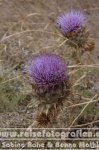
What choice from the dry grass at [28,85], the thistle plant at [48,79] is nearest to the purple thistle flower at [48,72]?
the thistle plant at [48,79]

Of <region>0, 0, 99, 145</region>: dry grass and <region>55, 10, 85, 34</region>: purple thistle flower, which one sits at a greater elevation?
<region>55, 10, 85, 34</region>: purple thistle flower

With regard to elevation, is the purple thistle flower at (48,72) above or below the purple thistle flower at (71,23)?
below

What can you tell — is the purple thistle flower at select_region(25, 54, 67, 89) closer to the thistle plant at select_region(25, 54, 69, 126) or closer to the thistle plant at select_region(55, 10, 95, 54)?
the thistle plant at select_region(25, 54, 69, 126)

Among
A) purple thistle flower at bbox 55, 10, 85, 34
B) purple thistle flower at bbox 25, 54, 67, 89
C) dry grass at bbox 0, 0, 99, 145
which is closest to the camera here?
purple thistle flower at bbox 25, 54, 67, 89

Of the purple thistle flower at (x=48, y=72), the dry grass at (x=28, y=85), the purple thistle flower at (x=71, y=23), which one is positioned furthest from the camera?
the purple thistle flower at (x=71, y=23)

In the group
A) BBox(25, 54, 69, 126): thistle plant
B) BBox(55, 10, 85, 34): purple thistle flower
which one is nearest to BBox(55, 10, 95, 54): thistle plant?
BBox(55, 10, 85, 34): purple thistle flower

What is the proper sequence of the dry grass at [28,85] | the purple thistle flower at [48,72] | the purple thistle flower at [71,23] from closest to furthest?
the purple thistle flower at [48,72], the dry grass at [28,85], the purple thistle flower at [71,23]

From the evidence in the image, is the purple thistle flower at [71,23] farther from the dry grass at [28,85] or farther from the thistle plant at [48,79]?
the thistle plant at [48,79]

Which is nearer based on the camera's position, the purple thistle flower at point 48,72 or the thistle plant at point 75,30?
the purple thistle flower at point 48,72
